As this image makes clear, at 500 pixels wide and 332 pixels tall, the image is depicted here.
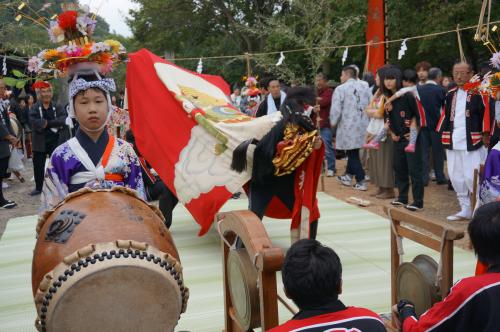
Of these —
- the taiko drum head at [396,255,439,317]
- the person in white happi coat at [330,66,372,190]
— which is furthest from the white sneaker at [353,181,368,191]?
the taiko drum head at [396,255,439,317]

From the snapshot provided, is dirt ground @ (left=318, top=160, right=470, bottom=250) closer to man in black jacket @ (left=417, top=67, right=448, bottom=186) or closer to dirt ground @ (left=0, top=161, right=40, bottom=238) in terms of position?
man in black jacket @ (left=417, top=67, right=448, bottom=186)

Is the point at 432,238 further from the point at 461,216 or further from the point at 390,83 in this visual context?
the point at 390,83

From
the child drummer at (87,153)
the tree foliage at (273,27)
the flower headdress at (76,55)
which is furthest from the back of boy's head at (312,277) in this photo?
the tree foliage at (273,27)

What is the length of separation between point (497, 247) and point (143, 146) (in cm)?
421

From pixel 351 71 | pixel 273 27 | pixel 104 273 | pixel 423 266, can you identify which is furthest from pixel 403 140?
pixel 273 27

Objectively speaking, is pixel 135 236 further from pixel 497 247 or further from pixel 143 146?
pixel 143 146

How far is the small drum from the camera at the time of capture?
6.83 ft

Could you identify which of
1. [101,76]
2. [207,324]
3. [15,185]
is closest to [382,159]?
[207,324]

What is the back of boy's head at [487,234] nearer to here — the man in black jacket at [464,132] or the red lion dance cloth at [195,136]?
the red lion dance cloth at [195,136]

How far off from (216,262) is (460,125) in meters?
2.96

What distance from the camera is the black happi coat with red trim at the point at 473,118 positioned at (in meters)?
5.59

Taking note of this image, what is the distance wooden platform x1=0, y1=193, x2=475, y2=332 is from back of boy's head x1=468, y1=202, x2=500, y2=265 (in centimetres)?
184

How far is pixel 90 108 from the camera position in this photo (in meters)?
→ 3.12

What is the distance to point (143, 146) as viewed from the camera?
5.70 m
